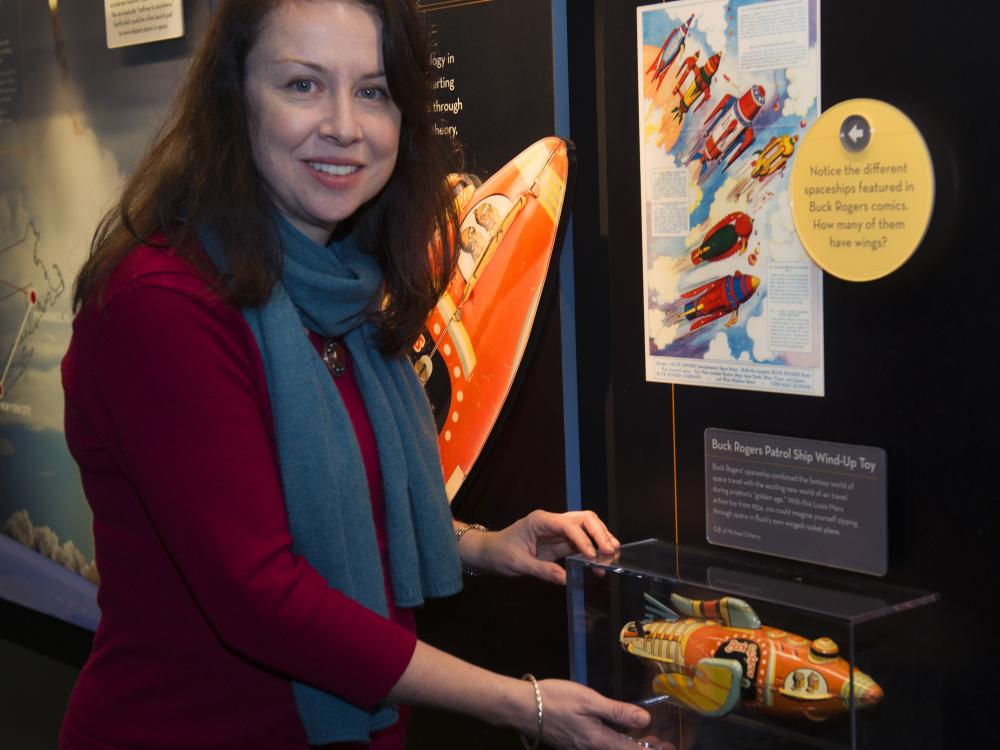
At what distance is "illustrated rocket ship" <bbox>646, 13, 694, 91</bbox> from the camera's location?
6.07ft

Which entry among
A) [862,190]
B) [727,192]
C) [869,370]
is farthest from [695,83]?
[869,370]

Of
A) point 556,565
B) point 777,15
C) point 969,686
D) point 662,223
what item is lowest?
point 969,686

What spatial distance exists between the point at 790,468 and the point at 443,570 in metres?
0.54

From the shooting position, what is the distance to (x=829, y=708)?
1506 millimetres

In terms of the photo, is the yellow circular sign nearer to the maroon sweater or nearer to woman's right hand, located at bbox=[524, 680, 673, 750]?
woman's right hand, located at bbox=[524, 680, 673, 750]

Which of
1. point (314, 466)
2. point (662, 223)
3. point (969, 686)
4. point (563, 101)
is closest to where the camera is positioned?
point (314, 466)

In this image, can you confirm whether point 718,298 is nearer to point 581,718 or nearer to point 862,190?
point 862,190

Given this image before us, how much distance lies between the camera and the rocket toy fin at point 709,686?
160 centimetres

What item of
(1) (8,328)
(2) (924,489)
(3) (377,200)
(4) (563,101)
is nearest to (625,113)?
(4) (563,101)

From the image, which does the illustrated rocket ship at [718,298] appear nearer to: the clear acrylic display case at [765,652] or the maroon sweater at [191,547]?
the clear acrylic display case at [765,652]

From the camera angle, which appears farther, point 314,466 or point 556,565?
point 556,565

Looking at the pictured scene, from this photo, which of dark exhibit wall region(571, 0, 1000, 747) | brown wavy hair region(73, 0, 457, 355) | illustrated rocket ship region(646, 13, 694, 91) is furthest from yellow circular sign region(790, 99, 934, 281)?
brown wavy hair region(73, 0, 457, 355)

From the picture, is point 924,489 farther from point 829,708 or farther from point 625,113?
point 625,113

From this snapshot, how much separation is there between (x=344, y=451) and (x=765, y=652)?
60 cm
